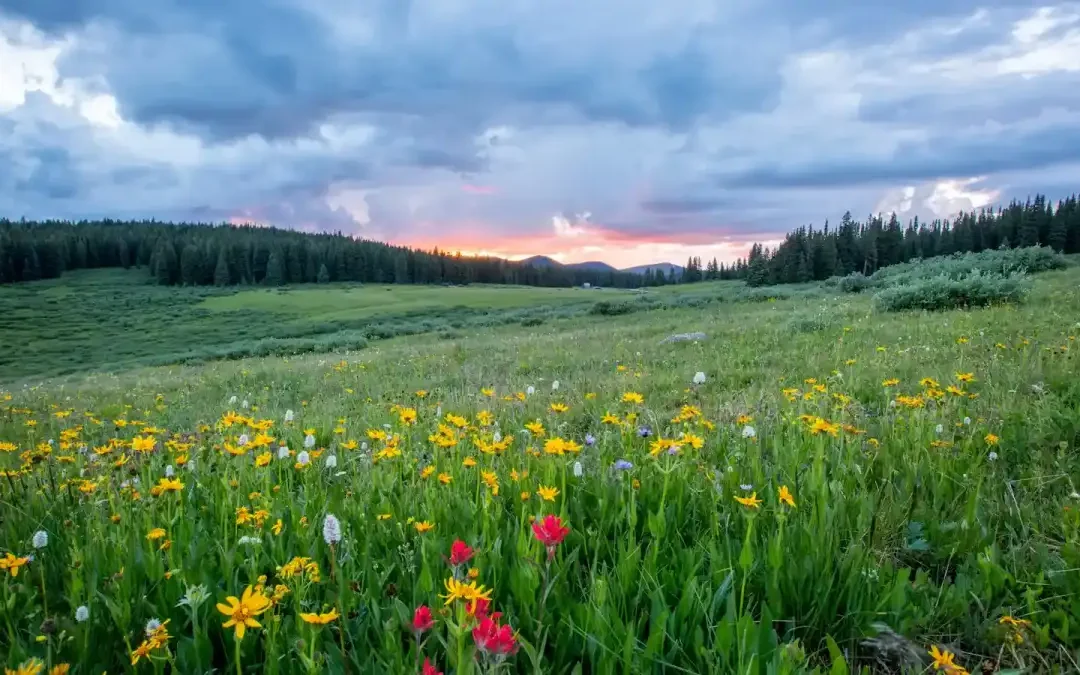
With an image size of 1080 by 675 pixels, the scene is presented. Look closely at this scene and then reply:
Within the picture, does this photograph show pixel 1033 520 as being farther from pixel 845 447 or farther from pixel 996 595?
pixel 845 447

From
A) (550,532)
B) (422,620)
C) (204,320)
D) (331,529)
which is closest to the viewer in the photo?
(422,620)

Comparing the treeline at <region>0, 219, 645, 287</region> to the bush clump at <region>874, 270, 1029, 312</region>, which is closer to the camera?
the bush clump at <region>874, 270, 1029, 312</region>

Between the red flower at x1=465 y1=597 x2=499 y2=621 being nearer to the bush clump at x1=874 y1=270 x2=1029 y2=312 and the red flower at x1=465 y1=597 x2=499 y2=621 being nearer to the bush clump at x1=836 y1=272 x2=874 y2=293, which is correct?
the bush clump at x1=874 y1=270 x2=1029 y2=312

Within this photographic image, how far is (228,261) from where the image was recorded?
369 feet

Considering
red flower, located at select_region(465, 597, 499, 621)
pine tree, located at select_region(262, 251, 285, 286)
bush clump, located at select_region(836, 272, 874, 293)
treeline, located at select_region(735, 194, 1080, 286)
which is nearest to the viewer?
red flower, located at select_region(465, 597, 499, 621)

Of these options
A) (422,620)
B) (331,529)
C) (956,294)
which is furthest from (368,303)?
(422,620)

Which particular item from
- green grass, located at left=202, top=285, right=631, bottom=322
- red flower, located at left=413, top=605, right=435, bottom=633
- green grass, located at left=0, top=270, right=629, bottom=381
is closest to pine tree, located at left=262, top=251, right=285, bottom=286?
green grass, located at left=0, top=270, right=629, bottom=381

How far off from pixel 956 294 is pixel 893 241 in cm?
8869

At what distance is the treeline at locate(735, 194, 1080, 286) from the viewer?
8025 cm

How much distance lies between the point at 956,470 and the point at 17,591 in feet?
14.7

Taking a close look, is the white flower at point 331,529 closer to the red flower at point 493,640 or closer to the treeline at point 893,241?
the red flower at point 493,640

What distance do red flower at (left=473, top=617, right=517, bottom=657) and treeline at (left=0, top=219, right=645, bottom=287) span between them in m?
124

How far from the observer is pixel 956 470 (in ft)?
10.4

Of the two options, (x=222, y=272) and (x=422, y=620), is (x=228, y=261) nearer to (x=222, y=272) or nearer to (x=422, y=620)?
(x=222, y=272)
